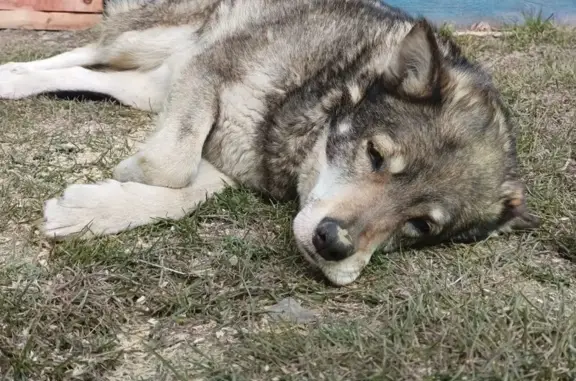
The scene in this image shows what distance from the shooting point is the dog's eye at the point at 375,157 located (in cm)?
264

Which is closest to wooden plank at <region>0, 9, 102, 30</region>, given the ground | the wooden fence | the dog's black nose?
the wooden fence

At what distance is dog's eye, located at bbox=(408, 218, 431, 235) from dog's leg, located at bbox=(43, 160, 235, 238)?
102 cm

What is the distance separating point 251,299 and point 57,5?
15.4ft

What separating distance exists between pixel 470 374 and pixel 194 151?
1.77 meters

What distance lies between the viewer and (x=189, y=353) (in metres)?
2.10

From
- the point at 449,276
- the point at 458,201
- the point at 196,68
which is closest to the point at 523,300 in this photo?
the point at 449,276

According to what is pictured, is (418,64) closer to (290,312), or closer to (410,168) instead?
(410,168)

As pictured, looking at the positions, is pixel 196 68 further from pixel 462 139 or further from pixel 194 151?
pixel 462 139

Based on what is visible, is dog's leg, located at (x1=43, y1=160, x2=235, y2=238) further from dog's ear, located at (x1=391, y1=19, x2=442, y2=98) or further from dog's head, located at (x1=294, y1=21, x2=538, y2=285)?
dog's ear, located at (x1=391, y1=19, x2=442, y2=98)

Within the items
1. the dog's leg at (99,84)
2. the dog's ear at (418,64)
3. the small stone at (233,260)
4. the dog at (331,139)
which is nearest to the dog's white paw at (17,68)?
the dog's leg at (99,84)

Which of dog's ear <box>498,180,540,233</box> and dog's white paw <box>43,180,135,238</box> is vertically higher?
dog's ear <box>498,180,540,233</box>

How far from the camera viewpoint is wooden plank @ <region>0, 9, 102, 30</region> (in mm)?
5965

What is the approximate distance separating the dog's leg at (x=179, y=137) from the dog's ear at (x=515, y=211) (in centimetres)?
148

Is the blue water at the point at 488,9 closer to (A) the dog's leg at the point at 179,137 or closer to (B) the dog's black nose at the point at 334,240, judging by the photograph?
(A) the dog's leg at the point at 179,137
